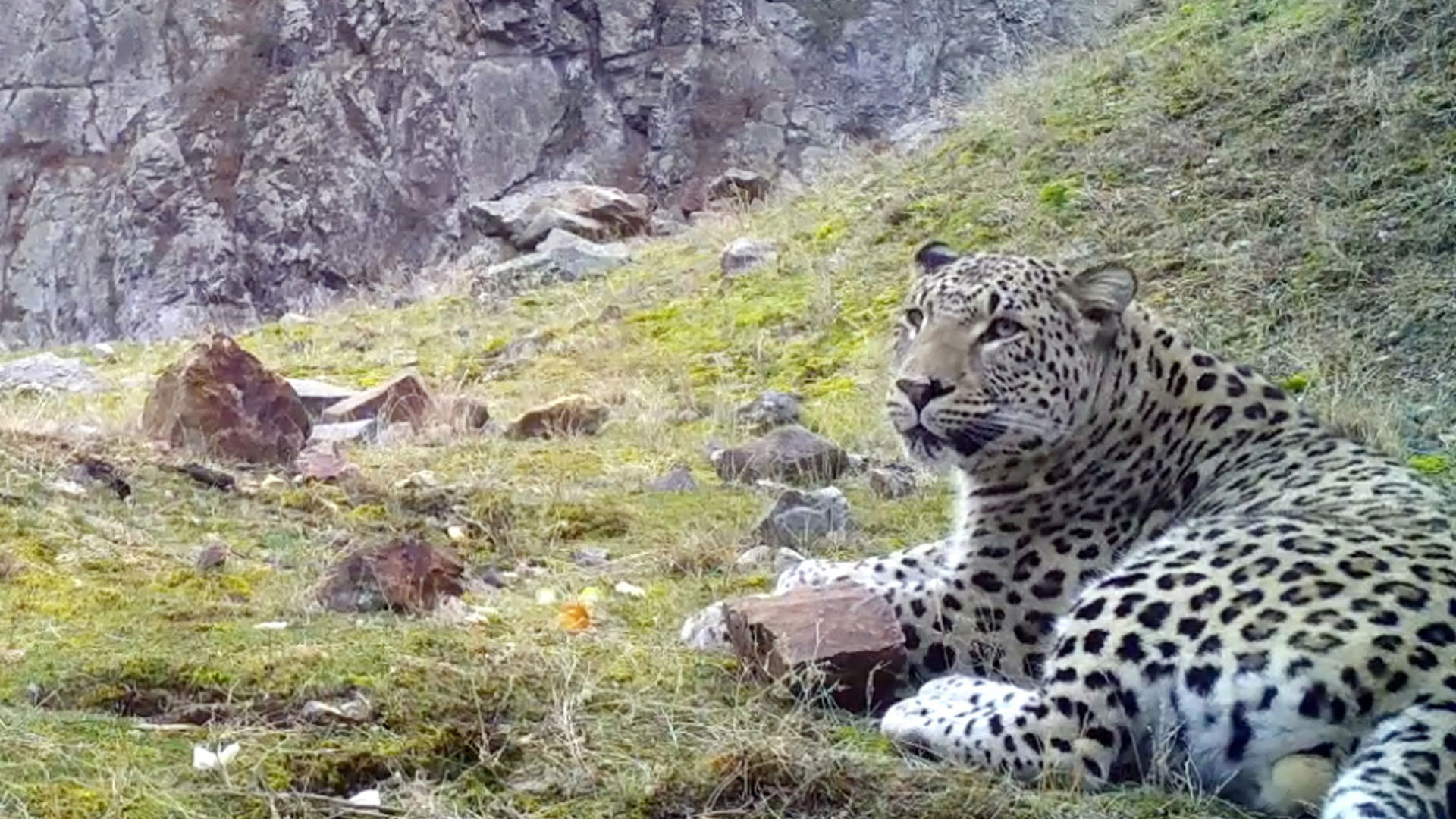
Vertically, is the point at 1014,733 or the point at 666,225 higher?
A: the point at 1014,733

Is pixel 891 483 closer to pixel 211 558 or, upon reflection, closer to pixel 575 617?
pixel 575 617

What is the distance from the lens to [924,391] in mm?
6188

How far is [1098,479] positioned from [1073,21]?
23380mm

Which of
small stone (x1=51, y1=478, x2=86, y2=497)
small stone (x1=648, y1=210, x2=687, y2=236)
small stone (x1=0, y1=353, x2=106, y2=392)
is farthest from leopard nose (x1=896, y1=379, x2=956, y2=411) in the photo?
small stone (x1=648, y1=210, x2=687, y2=236)

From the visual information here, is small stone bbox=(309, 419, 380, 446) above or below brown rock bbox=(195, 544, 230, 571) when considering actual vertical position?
below

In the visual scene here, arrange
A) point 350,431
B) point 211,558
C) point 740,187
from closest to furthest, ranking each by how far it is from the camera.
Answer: point 211,558 < point 350,431 < point 740,187

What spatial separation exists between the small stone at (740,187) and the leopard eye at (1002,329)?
53.3 feet

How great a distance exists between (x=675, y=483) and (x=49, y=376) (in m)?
8.01

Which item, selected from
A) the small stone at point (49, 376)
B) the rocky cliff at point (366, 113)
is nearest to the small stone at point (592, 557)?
the small stone at point (49, 376)

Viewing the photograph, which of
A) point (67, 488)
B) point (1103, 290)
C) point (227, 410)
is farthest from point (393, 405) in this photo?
point (1103, 290)

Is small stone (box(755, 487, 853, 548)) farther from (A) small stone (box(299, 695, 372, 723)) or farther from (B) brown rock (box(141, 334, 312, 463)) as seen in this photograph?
(A) small stone (box(299, 695, 372, 723))

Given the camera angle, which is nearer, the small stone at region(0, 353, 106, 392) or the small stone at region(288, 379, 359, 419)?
the small stone at region(288, 379, 359, 419)

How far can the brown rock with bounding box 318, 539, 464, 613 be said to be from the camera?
20.2ft

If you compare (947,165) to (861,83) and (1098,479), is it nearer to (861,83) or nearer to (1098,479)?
(1098,479)
